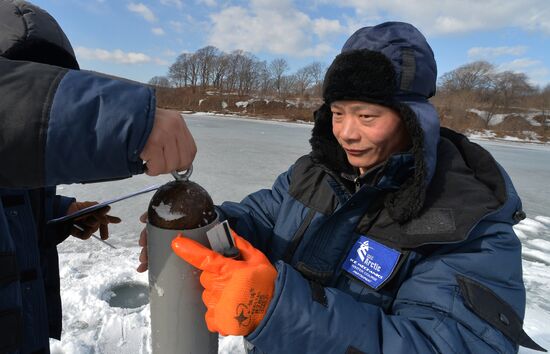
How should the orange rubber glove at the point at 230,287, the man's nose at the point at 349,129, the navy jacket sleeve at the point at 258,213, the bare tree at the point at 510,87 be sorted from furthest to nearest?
the bare tree at the point at 510,87 → the navy jacket sleeve at the point at 258,213 → the man's nose at the point at 349,129 → the orange rubber glove at the point at 230,287

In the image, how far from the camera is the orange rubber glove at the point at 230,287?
0.81 meters

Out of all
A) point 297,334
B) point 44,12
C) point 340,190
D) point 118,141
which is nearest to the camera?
point 118,141

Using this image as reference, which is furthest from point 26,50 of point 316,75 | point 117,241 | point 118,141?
point 316,75

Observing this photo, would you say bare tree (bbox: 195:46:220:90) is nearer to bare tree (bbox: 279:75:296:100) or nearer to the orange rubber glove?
bare tree (bbox: 279:75:296:100)

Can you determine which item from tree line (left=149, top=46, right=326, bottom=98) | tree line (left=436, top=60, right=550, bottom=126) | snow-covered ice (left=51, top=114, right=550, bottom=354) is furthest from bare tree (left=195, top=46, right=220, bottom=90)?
snow-covered ice (left=51, top=114, right=550, bottom=354)

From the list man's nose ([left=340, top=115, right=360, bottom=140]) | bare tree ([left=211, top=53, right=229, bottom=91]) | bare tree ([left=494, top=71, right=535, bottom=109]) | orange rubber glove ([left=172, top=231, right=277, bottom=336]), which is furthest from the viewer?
bare tree ([left=211, top=53, right=229, bottom=91])

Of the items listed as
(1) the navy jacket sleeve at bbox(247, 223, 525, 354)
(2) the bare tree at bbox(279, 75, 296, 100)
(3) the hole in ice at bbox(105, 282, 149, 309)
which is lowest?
(3) the hole in ice at bbox(105, 282, 149, 309)

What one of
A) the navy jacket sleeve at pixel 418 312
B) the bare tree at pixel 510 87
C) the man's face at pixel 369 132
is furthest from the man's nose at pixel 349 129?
the bare tree at pixel 510 87

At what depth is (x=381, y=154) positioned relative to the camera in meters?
1.44

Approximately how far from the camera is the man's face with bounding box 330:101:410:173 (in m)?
1.38

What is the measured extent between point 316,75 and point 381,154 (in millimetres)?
52786

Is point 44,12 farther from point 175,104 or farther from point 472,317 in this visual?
point 175,104

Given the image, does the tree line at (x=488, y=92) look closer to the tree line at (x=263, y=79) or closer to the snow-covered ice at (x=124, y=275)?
the tree line at (x=263, y=79)

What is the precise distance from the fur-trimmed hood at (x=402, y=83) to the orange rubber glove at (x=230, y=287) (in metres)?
0.60
